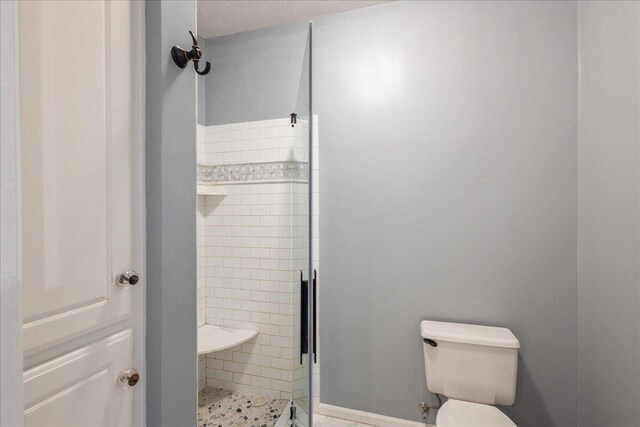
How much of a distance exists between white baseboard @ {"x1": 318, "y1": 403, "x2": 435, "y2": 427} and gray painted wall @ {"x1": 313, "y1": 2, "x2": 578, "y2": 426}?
0.04 metres

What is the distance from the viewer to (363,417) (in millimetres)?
1836

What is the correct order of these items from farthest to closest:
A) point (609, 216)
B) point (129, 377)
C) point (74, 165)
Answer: point (609, 216), point (129, 377), point (74, 165)

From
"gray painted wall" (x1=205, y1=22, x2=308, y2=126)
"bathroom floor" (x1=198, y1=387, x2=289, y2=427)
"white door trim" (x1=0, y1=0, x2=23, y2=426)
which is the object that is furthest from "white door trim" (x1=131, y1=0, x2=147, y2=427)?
"bathroom floor" (x1=198, y1=387, x2=289, y2=427)

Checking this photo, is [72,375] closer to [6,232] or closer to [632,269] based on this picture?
[6,232]

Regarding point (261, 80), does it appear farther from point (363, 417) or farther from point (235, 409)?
point (363, 417)

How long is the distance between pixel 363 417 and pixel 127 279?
1668mm

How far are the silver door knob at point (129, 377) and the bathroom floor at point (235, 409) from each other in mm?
966

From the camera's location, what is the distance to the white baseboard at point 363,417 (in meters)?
1.77

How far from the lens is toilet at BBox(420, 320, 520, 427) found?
1471 millimetres

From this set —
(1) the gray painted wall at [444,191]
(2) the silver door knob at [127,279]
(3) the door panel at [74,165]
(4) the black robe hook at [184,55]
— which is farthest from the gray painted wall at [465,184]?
(2) the silver door knob at [127,279]

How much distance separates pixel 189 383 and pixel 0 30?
2.75 feet

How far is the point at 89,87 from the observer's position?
24.9 inches

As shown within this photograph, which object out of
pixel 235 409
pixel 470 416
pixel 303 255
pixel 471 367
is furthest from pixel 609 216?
pixel 235 409

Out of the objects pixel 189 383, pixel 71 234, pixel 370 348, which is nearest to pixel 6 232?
pixel 71 234
